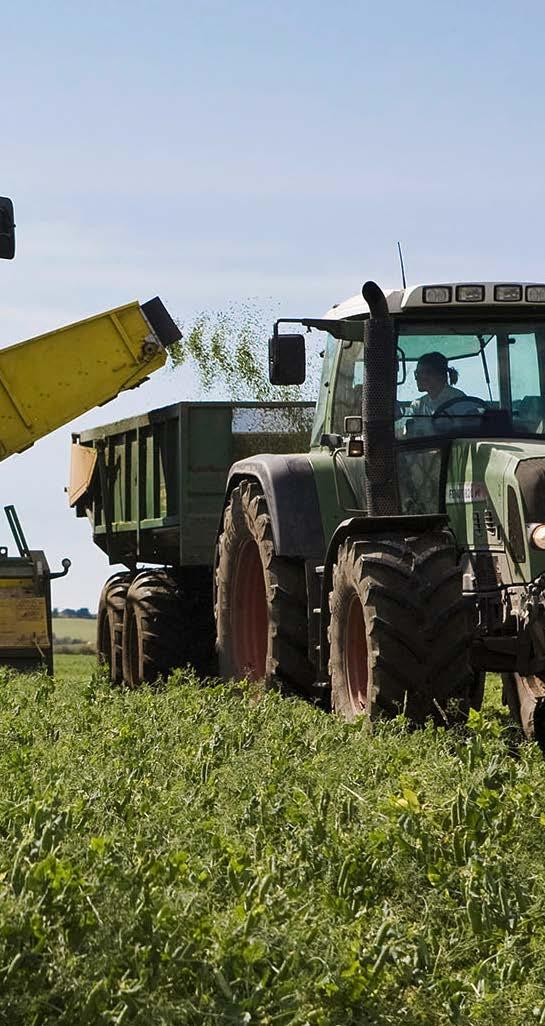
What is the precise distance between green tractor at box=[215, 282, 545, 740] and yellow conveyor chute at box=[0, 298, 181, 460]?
16.4 ft

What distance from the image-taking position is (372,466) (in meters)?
9.02

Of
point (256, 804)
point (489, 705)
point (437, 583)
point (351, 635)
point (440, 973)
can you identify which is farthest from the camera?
point (489, 705)

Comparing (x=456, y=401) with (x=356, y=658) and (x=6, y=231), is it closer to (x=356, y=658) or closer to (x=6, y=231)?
(x=356, y=658)

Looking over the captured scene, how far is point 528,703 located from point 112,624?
657 centimetres

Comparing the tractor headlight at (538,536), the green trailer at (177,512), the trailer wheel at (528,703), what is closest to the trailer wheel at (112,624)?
the green trailer at (177,512)

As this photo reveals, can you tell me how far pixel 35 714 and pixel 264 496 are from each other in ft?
6.04

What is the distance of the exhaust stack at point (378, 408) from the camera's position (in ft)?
29.5

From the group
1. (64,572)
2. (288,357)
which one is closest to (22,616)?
(64,572)

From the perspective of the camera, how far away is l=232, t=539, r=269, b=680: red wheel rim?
10930mm

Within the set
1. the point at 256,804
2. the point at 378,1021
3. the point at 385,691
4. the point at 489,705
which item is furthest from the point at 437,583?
the point at 489,705

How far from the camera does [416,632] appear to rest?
8148 mm

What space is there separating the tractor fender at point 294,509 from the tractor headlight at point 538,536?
170cm

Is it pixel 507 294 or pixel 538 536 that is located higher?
pixel 507 294

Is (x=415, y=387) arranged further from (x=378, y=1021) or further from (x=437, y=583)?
(x=378, y=1021)
